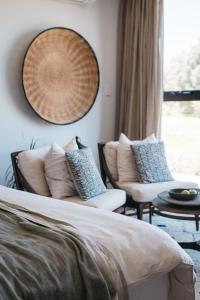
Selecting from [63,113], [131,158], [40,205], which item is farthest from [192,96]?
[40,205]

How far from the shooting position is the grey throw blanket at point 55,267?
1206mm

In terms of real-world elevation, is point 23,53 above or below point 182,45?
below

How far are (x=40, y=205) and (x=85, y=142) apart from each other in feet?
8.11

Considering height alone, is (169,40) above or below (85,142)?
above

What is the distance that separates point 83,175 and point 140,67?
206 cm

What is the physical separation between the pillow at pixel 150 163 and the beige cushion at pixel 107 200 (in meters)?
0.39

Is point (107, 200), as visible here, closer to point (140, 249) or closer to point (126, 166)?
point (126, 166)

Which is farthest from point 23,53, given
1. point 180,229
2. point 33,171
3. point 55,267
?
point 55,267

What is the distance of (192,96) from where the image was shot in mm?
4301

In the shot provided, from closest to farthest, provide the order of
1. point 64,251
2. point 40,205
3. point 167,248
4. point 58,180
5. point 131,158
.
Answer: point 64,251, point 167,248, point 40,205, point 58,180, point 131,158

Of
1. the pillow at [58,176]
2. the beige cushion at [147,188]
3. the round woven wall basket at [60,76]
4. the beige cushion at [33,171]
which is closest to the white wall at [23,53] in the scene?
the round woven wall basket at [60,76]

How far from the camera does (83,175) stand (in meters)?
3.01

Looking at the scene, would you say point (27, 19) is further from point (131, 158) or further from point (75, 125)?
point (131, 158)

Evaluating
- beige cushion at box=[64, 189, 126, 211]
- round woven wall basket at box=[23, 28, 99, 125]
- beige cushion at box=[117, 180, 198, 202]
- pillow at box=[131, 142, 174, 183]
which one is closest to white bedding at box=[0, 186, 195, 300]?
beige cushion at box=[64, 189, 126, 211]
